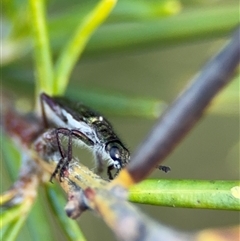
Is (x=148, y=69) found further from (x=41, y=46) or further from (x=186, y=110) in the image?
(x=186, y=110)

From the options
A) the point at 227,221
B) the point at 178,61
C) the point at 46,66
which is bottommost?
the point at 227,221

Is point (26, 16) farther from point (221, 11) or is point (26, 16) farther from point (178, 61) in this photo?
point (178, 61)

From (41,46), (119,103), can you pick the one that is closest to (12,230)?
(41,46)

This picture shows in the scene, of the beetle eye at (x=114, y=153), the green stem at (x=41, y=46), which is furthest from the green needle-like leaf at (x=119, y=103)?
the beetle eye at (x=114, y=153)

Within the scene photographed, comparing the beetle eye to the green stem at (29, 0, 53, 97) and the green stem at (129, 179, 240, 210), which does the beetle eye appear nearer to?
the green stem at (129, 179, 240, 210)

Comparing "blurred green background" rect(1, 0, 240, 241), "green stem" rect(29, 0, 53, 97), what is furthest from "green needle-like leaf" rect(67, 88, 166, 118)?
"green stem" rect(29, 0, 53, 97)

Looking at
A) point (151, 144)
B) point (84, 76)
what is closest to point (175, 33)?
point (84, 76)

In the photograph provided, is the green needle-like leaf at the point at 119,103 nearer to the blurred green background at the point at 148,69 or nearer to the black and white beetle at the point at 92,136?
the blurred green background at the point at 148,69
